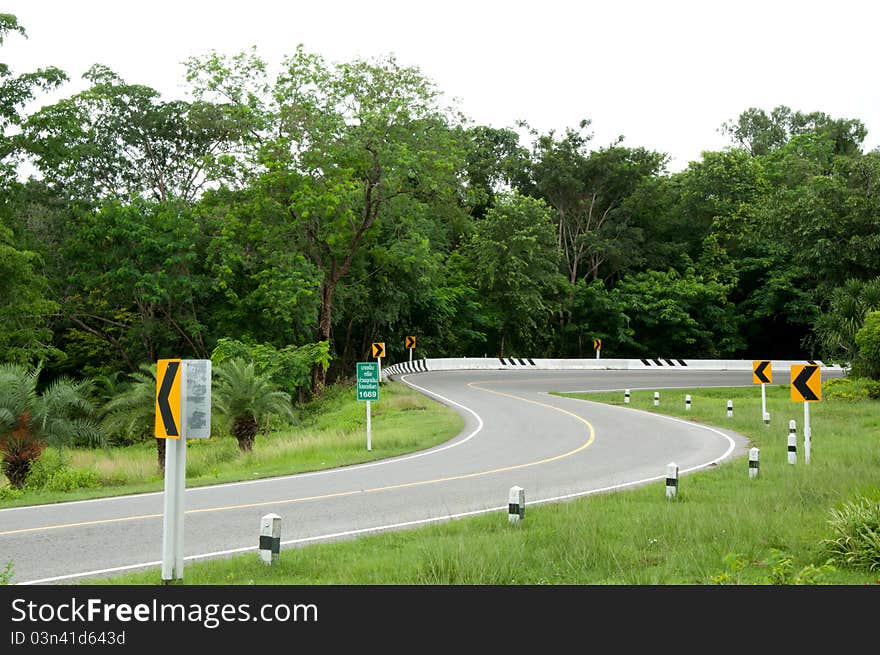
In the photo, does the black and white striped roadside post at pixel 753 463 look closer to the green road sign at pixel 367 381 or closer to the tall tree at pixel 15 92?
the green road sign at pixel 367 381

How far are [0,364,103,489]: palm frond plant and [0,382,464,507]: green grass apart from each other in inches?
27.9

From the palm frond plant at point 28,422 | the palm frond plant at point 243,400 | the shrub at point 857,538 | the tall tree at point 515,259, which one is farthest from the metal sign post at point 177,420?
the tall tree at point 515,259

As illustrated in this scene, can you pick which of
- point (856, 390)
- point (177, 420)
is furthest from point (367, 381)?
point (856, 390)

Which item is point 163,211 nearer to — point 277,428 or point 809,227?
point 277,428

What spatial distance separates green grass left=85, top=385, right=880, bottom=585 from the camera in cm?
798

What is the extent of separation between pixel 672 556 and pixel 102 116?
139 feet

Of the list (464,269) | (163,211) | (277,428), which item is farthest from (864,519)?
(464,269)

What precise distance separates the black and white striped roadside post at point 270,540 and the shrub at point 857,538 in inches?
213

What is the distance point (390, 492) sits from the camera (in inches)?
587

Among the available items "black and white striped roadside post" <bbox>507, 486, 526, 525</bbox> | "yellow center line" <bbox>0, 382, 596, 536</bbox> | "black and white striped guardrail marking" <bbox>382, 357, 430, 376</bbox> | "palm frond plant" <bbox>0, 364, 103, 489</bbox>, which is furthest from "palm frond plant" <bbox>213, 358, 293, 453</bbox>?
"black and white striped guardrail marking" <bbox>382, 357, 430, 376</bbox>

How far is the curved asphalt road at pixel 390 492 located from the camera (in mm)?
10451

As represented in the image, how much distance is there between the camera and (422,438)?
23578mm

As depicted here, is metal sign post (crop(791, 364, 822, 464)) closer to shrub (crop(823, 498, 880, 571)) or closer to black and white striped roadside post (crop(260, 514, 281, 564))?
shrub (crop(823, 498, 880, 571))
